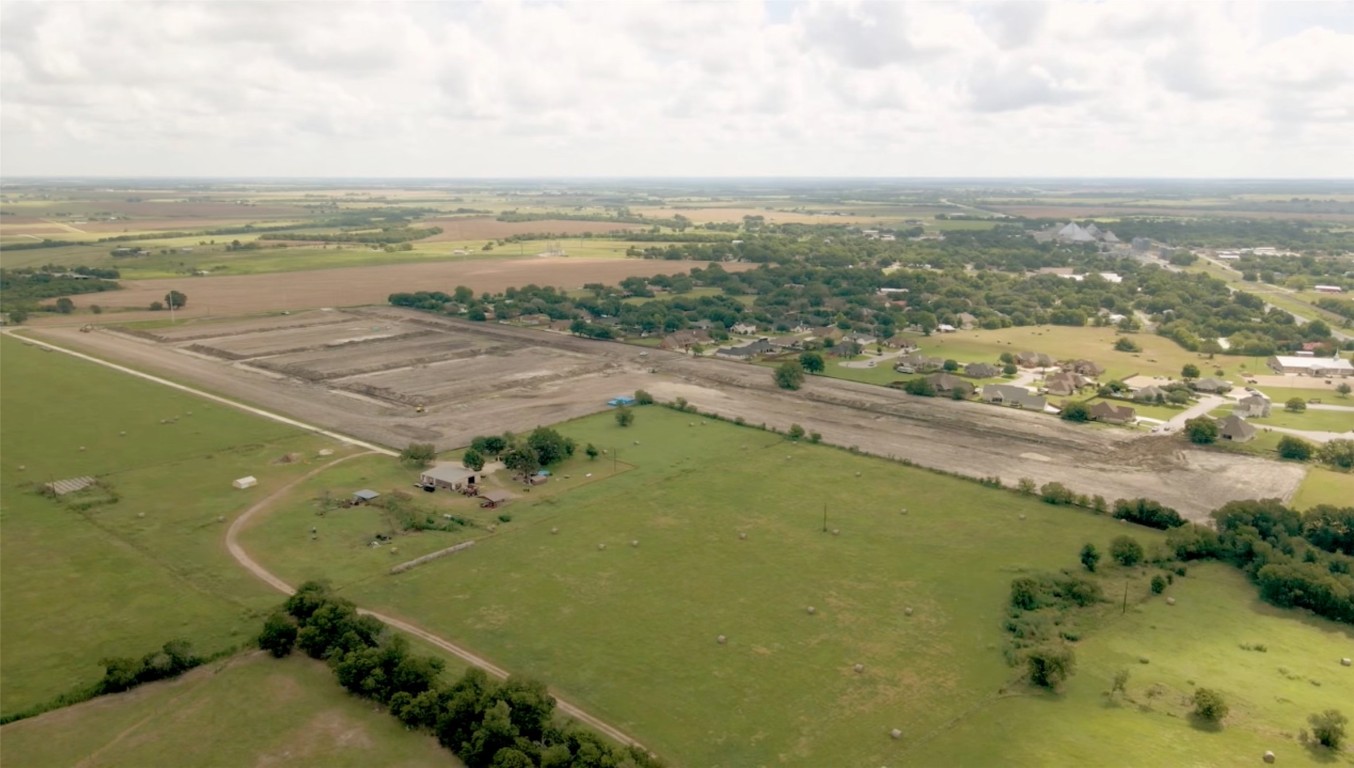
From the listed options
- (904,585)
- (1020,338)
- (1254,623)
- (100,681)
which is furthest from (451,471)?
(1020,338)

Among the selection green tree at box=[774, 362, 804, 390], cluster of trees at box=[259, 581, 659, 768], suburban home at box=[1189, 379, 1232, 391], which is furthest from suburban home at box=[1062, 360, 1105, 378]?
cluster of trees at box=[259, 581, 659, 768]

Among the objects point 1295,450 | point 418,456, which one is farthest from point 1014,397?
point 418,456

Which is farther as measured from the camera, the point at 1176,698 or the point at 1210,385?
the point at 1210,385

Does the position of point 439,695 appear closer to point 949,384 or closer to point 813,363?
point 949,384

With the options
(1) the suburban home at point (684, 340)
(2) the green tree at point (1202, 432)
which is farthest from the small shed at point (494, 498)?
(2) the green tree at point (1202, 432)

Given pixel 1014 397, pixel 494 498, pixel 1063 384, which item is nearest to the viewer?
pixel 494 498

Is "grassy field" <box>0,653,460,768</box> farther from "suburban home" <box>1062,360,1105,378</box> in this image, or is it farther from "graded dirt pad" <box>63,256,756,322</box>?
"graded dirt pad" <box>63,256,756,322</box>

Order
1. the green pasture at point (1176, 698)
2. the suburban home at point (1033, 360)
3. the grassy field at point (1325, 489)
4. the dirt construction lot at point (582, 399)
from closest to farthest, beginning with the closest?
1. the green pasture at point (1176, 698)
2. the grassy field at point (1325, 489)
3. the dirt construction lot at point (582, 399)
4. the suburban home at point (1033, 360)

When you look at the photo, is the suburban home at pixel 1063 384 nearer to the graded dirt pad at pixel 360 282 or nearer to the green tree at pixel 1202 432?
the green tree at pixel 1202 432
